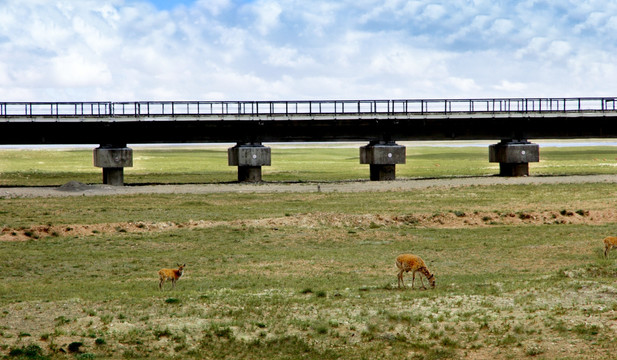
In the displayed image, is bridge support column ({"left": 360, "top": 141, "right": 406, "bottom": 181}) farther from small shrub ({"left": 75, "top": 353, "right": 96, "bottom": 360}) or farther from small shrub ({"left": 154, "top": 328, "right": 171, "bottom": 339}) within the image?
small shrub ({"left": 75, "top": 353, "right": 96, "bottom": 360})

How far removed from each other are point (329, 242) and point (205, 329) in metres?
19.1


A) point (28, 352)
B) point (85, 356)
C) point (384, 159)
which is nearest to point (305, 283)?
point (85, 356)

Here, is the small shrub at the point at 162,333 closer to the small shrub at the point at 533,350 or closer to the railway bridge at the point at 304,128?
the small shrub at the point at 533,350

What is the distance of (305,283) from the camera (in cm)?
2758

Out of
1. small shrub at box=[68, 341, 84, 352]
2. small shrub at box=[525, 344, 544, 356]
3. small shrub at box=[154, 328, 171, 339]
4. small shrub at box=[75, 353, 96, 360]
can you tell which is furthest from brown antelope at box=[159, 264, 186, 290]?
small shrub at box=[525, 344, 544, 356]

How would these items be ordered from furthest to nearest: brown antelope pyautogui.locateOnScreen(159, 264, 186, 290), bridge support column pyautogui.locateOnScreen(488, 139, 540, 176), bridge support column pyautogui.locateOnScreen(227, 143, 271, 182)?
bridge support column pyautogui.locateOnScreen(488, 139, 540, 176), bridge support column pyautogui.locateOnScreen(227, 143, 271, 182), brown antelope pyautogui.locateOnScreen(159, 264, 186, 290)

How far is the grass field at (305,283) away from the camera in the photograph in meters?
20.0

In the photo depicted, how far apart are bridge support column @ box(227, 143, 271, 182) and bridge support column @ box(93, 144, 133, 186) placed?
1042 centimetres

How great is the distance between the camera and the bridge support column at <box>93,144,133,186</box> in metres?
74.1

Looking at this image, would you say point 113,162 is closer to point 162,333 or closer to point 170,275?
point 170,275

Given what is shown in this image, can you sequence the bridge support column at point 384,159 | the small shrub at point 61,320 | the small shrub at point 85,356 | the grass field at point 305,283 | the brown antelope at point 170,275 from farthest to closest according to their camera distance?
1. the bridge support column at point 384,159
2. the brown antelope at point 170,275
3. the small shrub at point 61,320
4. the grass field at point 305,283
5. the small shrub at point 85,356

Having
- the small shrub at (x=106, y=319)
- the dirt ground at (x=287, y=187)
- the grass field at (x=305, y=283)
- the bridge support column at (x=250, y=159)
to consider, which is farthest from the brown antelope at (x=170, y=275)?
the bridge support column at (x=250, y=159)

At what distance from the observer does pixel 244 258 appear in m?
34.2

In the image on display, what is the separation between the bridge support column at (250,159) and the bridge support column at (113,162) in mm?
10420
